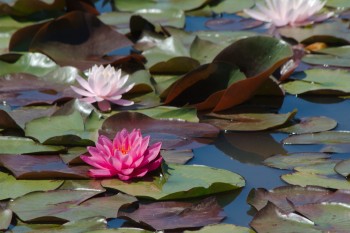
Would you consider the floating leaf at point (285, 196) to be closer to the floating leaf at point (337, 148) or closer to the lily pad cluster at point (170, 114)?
the lily pad cluster at point (170, 114)

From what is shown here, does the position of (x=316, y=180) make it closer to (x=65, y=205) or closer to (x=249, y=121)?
(x=249, y=121)

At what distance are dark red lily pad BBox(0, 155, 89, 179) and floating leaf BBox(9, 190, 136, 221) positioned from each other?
0.09 meters

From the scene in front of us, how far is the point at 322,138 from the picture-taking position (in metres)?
2.55

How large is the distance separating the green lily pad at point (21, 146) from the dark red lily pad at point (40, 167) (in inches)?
1.0

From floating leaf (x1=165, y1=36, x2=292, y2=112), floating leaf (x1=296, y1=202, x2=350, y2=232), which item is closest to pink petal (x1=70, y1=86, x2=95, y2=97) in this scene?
floating leaf (x1=165, y1=36, x2=292, y2=112)

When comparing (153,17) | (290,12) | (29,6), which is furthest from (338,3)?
(29,6)

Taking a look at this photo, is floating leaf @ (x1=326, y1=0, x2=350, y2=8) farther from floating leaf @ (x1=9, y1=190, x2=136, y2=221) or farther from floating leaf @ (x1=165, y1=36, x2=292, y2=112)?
floating leaf @ (x1=9, y1=190, x2=136, y2=221)

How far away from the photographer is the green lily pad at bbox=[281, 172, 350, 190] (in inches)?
86.4

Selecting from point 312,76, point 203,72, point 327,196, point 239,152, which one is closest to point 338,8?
point 312,76

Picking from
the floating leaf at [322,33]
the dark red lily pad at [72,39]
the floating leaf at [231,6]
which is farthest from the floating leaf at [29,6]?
the floating leaf at [322,33]

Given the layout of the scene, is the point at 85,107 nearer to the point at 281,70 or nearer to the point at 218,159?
the point at 218,159

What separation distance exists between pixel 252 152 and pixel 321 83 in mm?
611

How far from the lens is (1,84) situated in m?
3.09

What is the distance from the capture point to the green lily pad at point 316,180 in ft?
7.20
